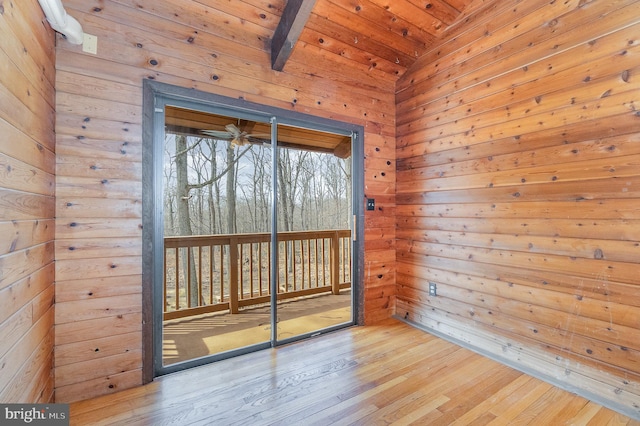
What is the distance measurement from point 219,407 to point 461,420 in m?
1.45

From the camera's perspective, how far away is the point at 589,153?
1867mm

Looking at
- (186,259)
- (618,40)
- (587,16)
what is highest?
(587,16)

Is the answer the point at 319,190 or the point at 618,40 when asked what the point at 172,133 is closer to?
the point at 319,190

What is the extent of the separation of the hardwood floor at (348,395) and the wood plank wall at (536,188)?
33cm

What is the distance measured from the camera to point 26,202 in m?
1.37

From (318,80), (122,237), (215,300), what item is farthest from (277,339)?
(318,80)

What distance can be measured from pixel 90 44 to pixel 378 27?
2.24m

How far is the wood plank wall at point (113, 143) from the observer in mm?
1795

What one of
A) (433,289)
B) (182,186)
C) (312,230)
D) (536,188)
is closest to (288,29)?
(182,186)

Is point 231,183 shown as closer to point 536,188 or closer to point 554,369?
point 536,188

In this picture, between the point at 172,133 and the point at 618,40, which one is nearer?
the point at 618,40

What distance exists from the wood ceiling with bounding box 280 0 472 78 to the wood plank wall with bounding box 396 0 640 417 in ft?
0.58

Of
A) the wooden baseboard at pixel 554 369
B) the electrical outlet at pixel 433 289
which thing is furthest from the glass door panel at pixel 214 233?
the wooden baseboard at pixel 554 369

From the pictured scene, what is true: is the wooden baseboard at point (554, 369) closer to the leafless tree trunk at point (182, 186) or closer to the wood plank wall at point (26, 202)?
the leafless tree trunk at point (182, 186)
